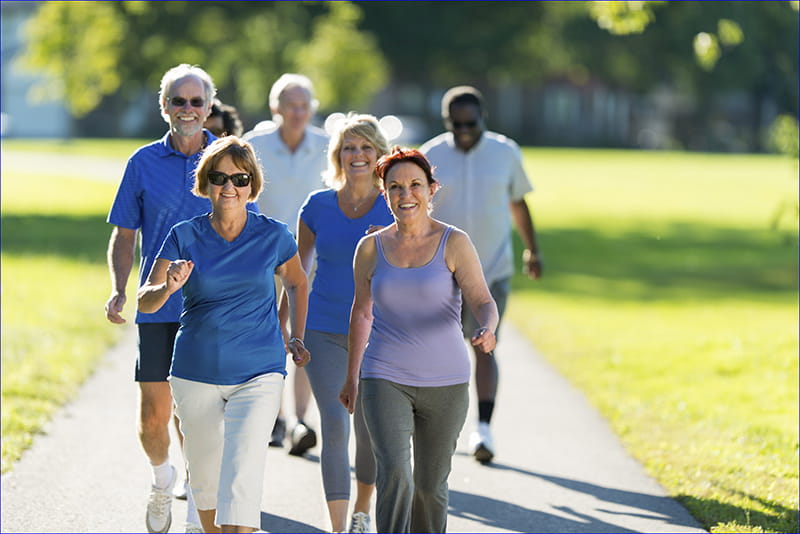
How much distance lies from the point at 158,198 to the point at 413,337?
1425 millimetres

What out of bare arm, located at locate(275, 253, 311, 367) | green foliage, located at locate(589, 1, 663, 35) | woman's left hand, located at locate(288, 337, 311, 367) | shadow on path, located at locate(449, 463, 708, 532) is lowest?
shadow on path, located at locate(449, 463, 708, 532)

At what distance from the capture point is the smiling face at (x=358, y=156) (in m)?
5.96

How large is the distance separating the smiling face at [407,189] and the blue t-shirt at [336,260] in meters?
0.86

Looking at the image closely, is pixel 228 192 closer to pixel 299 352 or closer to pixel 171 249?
pixel 171 249

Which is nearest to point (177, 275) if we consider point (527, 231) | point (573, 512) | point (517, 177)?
point (573, 512)

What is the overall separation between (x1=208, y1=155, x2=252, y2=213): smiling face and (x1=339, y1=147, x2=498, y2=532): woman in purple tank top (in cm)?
52

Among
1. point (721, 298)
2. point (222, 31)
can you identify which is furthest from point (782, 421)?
point (222, 31)

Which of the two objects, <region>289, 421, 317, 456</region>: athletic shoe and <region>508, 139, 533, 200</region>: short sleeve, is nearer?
<region>289, 421, 317, 456</region>: athletic shoe

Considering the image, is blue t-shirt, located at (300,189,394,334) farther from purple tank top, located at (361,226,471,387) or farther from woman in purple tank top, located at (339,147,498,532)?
purple tank top, located at (361,226,471,387)

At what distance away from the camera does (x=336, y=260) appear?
19.7ft

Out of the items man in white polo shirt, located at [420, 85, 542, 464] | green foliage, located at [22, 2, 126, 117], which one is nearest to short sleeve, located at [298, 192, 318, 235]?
man in white polo shirt, located at [420, 85, 542, 464]

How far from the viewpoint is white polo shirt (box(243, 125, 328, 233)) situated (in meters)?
7.87

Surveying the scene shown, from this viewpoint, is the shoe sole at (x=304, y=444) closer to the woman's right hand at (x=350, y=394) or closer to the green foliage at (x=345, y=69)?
the woman's right hand at (x=350, y=394)

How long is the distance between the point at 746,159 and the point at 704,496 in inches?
2641
